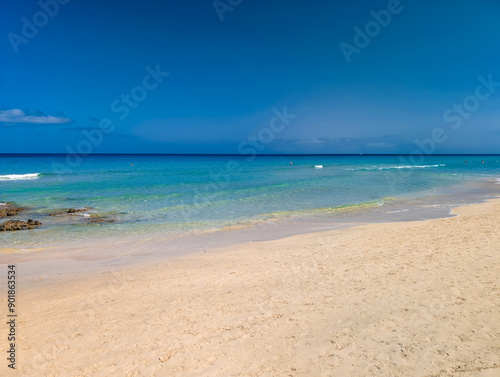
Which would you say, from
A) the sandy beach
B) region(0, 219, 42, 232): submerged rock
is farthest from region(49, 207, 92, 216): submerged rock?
the sandy beach

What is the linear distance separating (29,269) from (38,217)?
8.77 meters

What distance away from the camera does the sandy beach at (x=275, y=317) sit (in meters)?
4.18

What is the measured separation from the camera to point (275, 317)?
5309 millimetres

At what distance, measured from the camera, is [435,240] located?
378 inches

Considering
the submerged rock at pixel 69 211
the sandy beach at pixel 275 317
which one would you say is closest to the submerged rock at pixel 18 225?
the submerged rock at pixel 69 211

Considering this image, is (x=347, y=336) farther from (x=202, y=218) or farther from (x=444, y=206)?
(x=444, y=206)

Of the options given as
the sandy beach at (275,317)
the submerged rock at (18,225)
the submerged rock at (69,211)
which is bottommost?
the sandy beach at (275,317)

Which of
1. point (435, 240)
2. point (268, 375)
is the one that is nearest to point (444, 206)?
point (435, 240)

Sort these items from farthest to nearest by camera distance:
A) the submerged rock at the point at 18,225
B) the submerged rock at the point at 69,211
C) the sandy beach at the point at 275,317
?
1. the submerged rock at the point at 69,211
2. the submerged rock at the point at 18,225
3. the sandy beach at the point at 275,317

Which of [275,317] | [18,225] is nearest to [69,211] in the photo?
[18,225]

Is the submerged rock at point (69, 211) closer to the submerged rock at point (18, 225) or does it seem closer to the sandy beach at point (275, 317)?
the submerged rock at point (18, 225)

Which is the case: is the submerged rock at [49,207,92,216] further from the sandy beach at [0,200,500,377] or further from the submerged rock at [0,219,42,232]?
the sandy beach at [0,200,500,377]

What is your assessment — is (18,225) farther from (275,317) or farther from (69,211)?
(275,317)

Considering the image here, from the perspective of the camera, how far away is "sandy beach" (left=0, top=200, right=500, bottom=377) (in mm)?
4184
